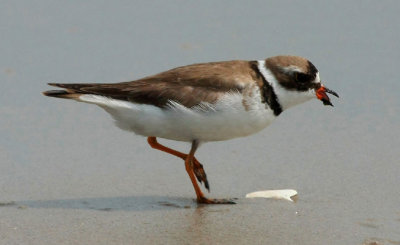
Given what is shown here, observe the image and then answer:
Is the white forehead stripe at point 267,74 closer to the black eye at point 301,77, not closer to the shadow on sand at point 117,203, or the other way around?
the black eye at point 301,77

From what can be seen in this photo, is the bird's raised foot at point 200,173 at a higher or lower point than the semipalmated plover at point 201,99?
lower

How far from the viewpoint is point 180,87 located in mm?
6887

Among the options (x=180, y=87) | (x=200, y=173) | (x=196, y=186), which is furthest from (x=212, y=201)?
(x=180, y=87)

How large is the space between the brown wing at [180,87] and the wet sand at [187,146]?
2.54 ft

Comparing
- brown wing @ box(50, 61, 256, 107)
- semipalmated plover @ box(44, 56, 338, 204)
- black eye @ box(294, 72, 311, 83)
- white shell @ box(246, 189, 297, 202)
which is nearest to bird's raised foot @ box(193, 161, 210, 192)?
semipalmated plover @ box(44, 56, 338, 204)

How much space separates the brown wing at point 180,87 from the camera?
6.79 metres

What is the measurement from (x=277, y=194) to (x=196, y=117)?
930 millimetres

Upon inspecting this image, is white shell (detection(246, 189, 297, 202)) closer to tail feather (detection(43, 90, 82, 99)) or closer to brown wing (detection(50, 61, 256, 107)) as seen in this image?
brown wing (detection(50, 61, 256, 107))

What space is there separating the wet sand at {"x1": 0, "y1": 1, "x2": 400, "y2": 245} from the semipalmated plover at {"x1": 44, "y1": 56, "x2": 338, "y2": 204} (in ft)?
1.76

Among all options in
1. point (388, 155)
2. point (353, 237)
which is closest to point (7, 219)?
point (353, 237)

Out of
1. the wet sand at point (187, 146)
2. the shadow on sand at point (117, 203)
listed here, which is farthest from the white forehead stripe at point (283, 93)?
the shadow on sand at point (117, 203)

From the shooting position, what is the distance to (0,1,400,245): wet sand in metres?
6.01

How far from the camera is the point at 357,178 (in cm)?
715

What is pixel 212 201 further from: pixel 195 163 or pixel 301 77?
pixel 301 77
